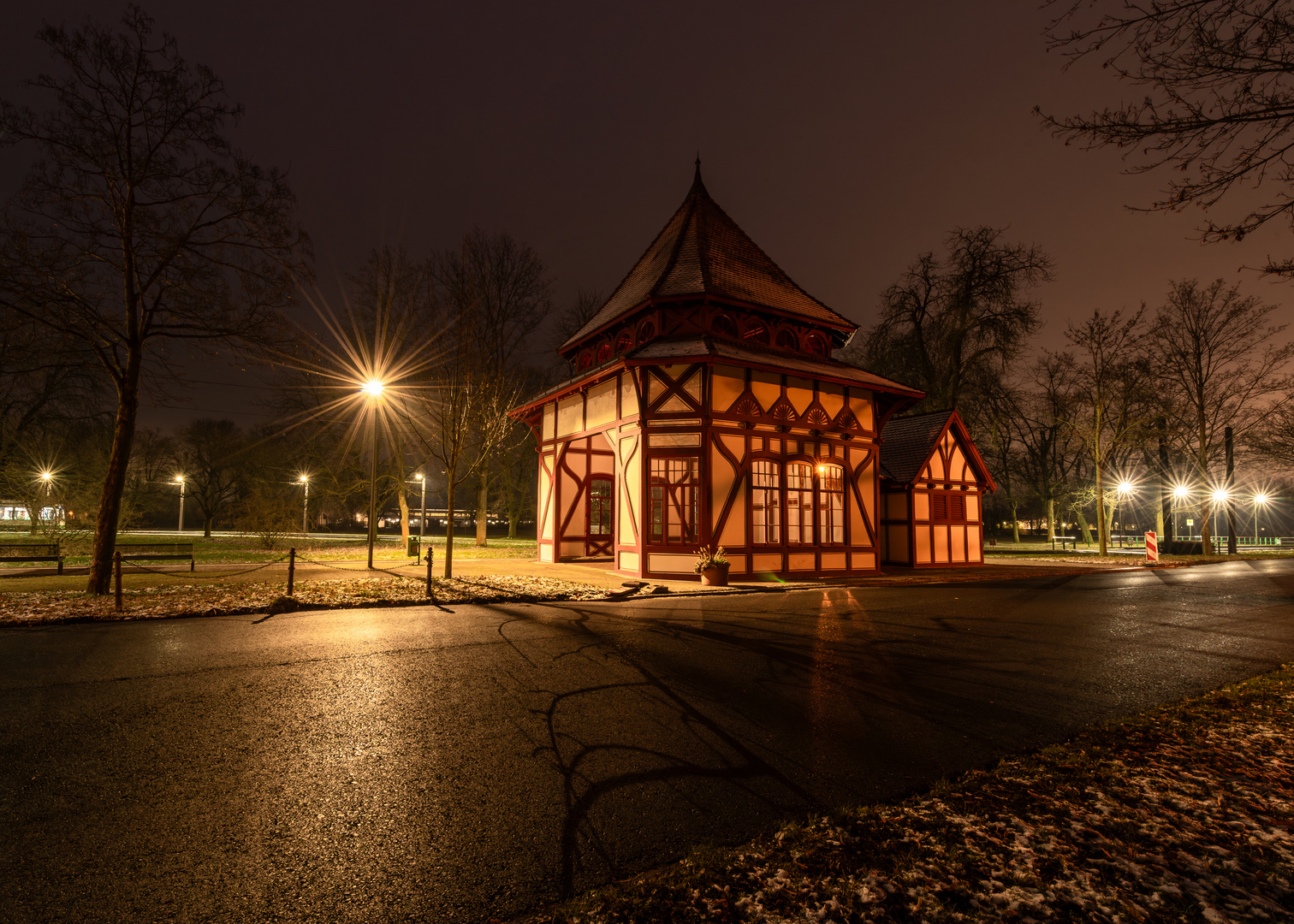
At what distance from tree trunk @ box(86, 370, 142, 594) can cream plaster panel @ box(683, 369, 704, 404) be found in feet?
38.7

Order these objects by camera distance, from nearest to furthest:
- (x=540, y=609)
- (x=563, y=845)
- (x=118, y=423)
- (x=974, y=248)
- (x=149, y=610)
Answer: (x=563, y=845) < (x=149, y=610) < (x=540, y=609) < (x=118, y=423) < (x=974, y=248)

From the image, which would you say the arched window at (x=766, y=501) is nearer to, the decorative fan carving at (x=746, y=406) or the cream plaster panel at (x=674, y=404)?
the decorative fan carving at (x=746, y=406)

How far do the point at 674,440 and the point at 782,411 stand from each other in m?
3.34

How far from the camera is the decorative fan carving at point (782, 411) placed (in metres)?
16.5

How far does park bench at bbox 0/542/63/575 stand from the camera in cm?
1421

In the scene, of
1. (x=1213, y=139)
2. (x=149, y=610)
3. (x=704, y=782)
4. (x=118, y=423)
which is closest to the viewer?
(x=704, y=782)

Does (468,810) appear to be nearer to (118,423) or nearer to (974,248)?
(118,423)

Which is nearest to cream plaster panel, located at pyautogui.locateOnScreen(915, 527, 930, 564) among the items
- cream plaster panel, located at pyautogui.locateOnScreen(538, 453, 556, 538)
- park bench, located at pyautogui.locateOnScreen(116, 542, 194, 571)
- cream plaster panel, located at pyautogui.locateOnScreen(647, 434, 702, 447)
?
cream plaster panel, located at pyautogui.locateOnScreen(647, 434, 702, 447)

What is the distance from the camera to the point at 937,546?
22000 mm

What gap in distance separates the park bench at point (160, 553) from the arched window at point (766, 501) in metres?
15.0

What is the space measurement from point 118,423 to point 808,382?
53.0ft

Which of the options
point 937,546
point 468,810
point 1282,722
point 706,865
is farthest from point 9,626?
point 937,546

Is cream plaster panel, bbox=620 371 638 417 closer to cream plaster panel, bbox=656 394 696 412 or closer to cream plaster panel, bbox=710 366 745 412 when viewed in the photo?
cream plaster panel, bbox=656 394 696 412

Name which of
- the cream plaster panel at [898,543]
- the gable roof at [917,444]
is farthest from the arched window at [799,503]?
the cream plaster panel at [898,543]
